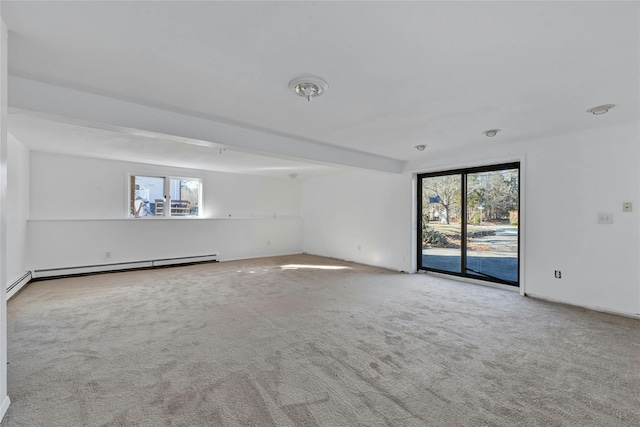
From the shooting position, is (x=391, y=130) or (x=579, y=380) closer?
(x=579, y=380)

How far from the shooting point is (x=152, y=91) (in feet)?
8.30

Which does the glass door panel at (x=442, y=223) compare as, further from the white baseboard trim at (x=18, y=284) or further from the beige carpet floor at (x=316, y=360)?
the white baseboard trim at (x=18, y=284)

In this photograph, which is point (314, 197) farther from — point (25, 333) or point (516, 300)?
point (25, 333)

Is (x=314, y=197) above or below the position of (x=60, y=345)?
above

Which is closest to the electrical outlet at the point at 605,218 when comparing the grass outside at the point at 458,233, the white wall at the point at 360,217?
the grass outside at the point at 458,233

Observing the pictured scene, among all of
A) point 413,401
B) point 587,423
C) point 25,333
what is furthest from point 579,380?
point 25,333

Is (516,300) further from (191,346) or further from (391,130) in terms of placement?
(191,346)

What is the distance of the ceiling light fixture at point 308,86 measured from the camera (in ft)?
7.42

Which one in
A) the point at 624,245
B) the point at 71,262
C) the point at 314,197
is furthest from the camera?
the point at 314,197

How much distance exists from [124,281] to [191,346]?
10.6 feet

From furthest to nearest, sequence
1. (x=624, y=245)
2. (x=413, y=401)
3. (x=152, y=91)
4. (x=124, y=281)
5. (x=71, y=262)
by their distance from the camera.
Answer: (x=71, y=262), (x=124, y=281), (x=624, y=245), (x=152, y=91), (x=413, y=401)

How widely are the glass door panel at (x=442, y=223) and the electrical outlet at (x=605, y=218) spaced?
6.03ft

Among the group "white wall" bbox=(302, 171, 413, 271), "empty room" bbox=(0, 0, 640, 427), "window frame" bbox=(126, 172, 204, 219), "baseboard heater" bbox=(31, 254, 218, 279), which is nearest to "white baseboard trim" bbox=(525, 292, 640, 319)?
"empty room" bbox=(0, 0, 640, 427)

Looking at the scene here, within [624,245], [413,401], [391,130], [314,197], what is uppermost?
[391,130]
